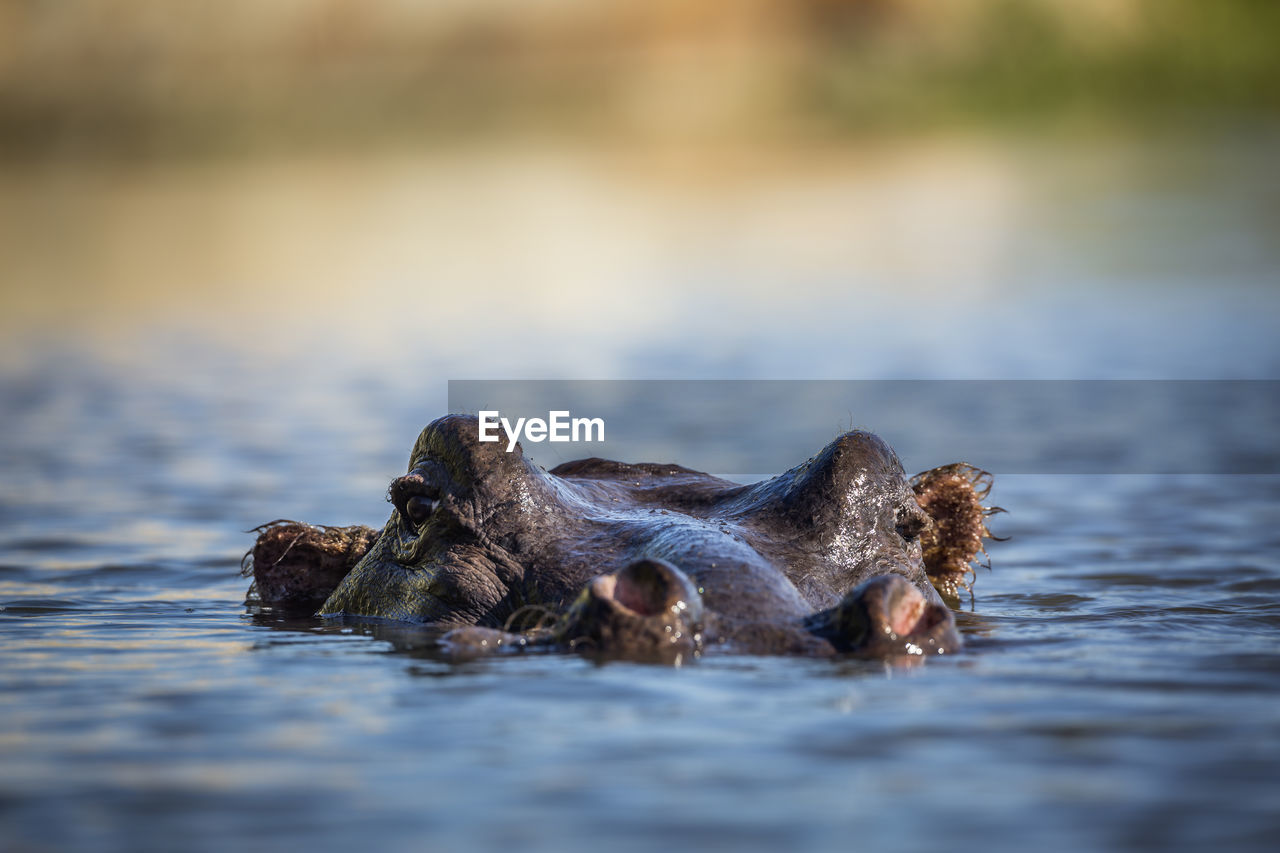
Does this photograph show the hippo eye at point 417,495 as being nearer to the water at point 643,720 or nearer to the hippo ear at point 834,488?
the water at point 643,720

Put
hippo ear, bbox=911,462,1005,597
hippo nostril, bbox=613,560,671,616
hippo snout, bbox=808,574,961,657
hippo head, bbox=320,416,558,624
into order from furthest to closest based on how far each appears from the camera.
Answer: hippo ear, bbox=911,462,1005,597 → hippo head, bbox=320,416,558,624 → hippo snout, bbox=808,574,961,657 → hippo nostril, bbox=613,560,671,616

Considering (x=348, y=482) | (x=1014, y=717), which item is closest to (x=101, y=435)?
(x=348, y=482)

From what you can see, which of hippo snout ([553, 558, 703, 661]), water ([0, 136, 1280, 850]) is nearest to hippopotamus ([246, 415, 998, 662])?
hippo snout ([553, 558, 703, 661])

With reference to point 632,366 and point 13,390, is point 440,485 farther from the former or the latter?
point 632,366

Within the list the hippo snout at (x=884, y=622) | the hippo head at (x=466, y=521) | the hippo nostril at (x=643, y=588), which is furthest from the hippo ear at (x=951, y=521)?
the hippo nostril at (x=643, y=588)

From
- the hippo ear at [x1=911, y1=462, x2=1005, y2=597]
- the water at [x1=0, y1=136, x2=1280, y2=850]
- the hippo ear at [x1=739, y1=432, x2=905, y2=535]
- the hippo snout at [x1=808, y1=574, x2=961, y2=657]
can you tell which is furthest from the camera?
the hippo ear at [x1=911, y1=462, x2=1005, y2=597]

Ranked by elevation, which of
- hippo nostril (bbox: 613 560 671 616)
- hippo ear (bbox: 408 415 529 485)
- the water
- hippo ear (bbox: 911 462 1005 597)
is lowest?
the water

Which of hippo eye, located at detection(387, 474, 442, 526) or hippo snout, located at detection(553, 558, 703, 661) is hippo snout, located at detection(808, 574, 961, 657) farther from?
hippo eye, located at detection(387, 474, 442, 526)
